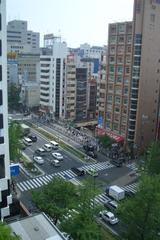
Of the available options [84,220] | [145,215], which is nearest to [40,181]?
[84,220]

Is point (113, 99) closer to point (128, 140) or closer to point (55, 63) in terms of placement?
point (128, 140)

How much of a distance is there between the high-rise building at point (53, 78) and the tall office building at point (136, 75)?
26.9m

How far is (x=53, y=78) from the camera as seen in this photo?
93.6 meters

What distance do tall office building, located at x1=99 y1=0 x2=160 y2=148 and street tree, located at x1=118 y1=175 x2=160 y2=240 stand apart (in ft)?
122

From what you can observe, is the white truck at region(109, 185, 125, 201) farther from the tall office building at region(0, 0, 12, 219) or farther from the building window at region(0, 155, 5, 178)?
the building window at region(0, 155, 5, 178)

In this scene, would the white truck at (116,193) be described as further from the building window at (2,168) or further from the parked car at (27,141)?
the parked car at (27,141)

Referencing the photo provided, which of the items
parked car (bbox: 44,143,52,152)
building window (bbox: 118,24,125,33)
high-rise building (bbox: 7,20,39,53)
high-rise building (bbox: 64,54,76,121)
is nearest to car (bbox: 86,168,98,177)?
parked car (bbox: 44,143,52,152)

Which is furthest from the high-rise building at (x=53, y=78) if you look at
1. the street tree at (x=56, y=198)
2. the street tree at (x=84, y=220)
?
the street tree at (x=84, y=220)

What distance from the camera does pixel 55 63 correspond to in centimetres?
9175

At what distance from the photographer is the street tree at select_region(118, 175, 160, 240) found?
1104 inches

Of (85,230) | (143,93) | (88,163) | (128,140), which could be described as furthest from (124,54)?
(85,230)

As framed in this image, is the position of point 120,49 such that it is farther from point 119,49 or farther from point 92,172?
point 92,172

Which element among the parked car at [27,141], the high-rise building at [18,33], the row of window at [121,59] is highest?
the high-rise building at [18,33]

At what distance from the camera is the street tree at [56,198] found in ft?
102
